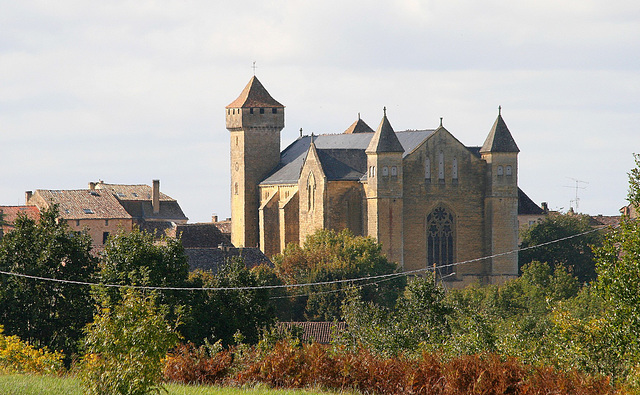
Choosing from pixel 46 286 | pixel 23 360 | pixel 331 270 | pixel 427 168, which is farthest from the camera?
pixel 427 168

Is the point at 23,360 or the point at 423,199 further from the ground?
the point at 423,199

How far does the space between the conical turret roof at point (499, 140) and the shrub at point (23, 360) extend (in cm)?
5380

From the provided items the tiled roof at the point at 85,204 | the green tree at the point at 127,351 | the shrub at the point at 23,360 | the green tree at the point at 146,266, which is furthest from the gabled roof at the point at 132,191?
the green tree at the point at 127,351

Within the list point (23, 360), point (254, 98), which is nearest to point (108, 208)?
point (254, 98)

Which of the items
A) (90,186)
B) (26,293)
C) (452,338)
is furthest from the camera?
(90,186)

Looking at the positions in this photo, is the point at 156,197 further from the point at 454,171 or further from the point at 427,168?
the point at 454,171

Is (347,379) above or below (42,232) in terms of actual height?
below

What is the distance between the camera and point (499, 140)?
8262cm

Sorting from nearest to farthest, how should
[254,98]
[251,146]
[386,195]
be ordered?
1. [386,195]
2. [251,146]
3. [254,98]

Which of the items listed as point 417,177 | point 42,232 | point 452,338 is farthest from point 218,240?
point 452,338

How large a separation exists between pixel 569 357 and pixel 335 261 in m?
42.4

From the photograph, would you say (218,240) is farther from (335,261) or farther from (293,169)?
(335,261)

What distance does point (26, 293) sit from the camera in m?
38.9

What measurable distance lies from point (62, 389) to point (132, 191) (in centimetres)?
9500
